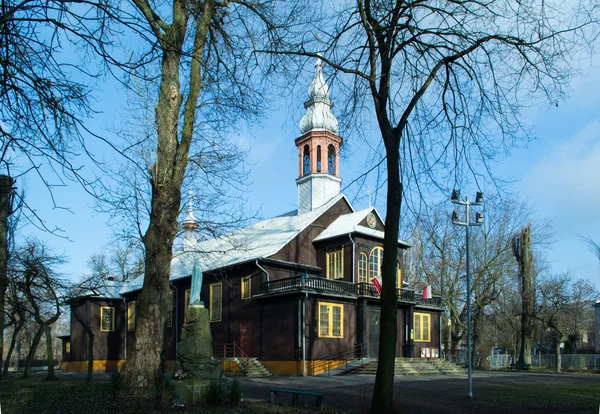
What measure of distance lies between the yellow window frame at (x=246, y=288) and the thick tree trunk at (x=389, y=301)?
68.4 feet

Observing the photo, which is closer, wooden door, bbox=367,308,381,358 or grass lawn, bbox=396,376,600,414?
grass lawn, bbox=396,376,600,414

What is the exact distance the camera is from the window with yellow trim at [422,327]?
109ft

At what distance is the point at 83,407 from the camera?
35.8 ft

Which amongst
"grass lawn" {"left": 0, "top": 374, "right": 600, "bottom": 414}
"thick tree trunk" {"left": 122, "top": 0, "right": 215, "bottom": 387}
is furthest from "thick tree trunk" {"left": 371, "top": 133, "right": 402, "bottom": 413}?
"thick tree trunk" {"left": 122, "top": 0, "right": 215, "bottom": 387}

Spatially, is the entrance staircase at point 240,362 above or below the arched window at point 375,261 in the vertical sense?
below

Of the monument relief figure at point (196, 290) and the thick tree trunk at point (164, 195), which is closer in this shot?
the thick tree trunk at point (164, 195)

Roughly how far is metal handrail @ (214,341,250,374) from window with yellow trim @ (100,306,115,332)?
42.4 feet

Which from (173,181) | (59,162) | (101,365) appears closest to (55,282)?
(173,181)

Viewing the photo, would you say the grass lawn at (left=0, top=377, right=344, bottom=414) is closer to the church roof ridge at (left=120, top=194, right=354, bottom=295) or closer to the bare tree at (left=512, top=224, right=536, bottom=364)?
the church roof ridge at (left=120, top=194, right=354, bottom=295)

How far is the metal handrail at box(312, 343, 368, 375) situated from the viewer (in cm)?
2756

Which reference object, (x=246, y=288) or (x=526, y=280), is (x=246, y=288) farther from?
(x=526, y=280)

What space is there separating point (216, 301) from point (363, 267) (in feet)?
29.4

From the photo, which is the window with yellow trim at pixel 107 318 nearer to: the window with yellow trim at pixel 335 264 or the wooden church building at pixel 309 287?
the wooden church building at pixel 309 287

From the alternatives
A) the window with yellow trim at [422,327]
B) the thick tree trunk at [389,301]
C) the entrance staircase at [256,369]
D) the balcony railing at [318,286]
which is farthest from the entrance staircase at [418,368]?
the thick tree trunk at [389,301]
